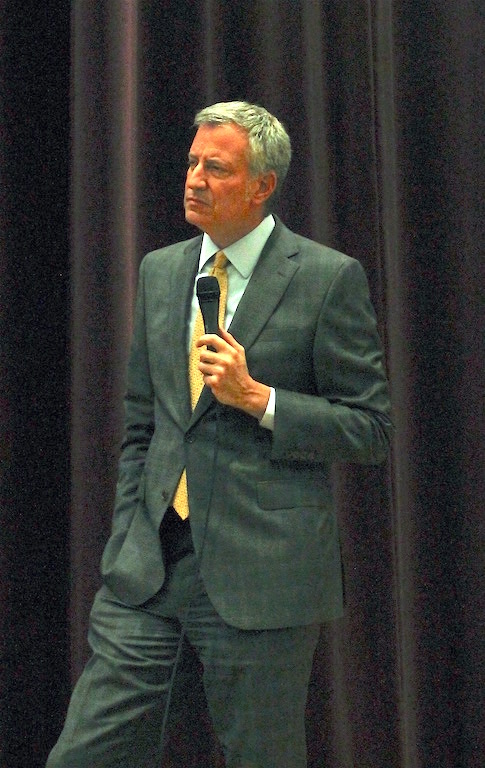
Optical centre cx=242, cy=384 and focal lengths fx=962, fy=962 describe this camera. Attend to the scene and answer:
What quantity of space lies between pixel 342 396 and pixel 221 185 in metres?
0.40

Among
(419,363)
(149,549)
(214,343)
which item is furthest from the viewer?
(419,363)

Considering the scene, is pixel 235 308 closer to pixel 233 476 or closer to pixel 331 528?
pixel 233 476

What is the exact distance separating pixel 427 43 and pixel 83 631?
156 centimetres

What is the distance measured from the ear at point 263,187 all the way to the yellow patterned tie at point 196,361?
0.11 metres

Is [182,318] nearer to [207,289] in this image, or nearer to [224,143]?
[207,289]

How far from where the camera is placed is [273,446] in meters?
1.48

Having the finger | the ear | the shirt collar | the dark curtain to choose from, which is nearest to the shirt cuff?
the finger

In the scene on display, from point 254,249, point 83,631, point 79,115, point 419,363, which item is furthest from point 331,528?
point 79,115

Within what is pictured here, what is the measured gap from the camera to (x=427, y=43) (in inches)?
86.4

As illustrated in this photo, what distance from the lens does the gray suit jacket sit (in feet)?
4.84

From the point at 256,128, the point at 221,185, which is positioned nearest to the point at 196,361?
the point at 221,185

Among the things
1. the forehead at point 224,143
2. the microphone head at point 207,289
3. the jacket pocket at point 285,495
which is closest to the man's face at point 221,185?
the forehead at point 224,143

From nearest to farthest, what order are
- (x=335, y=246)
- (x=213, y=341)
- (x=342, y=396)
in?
(x=213, y=341) → (x=342, y=396) → (x=335, y=246)

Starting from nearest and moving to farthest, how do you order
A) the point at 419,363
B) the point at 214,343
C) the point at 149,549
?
the point at 214,343 < the point at 149,549 < the point at 419,363
